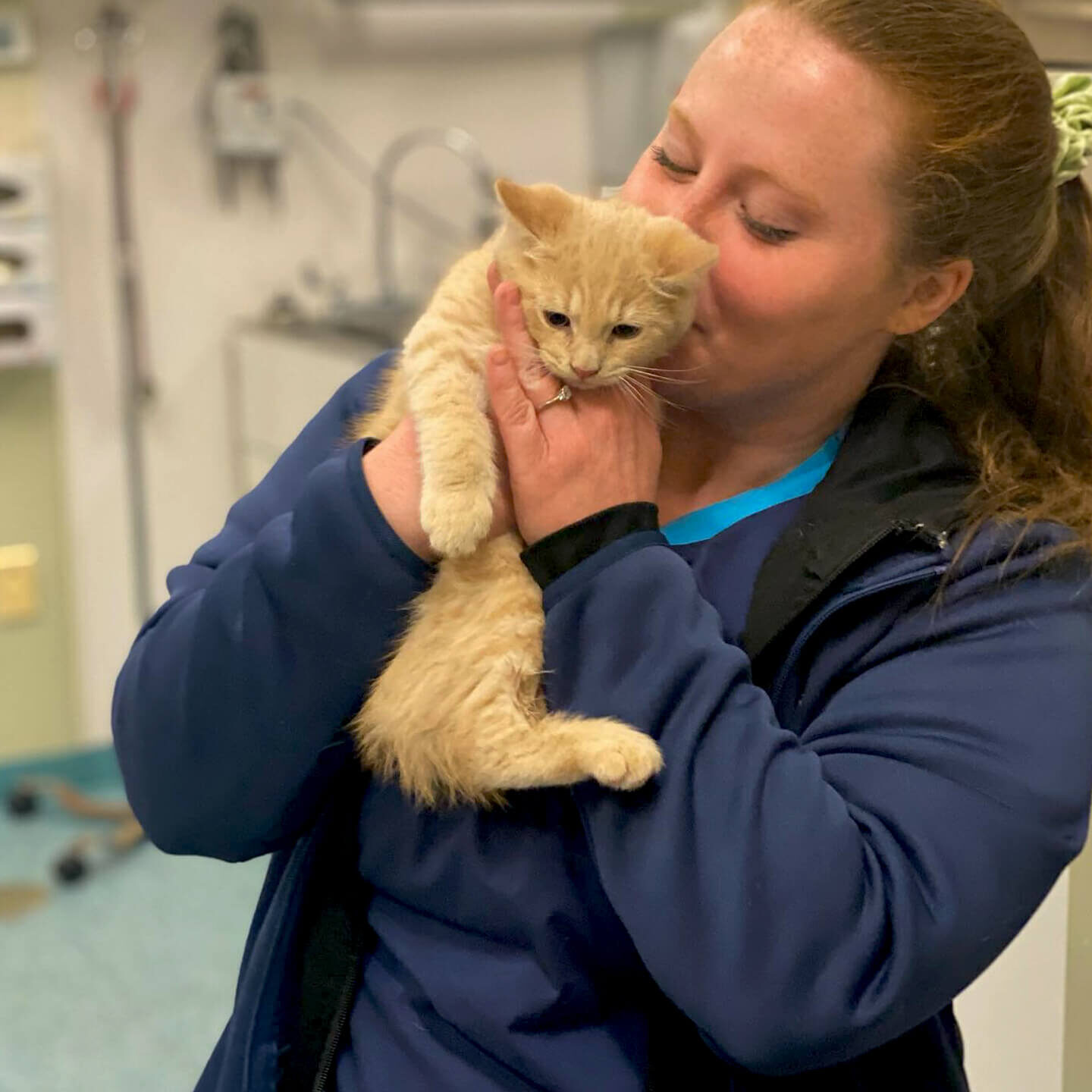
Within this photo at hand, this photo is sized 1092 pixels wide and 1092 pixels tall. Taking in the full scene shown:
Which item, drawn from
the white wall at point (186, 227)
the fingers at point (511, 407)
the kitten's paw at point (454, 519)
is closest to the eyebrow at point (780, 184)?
the fingers at point (511, 407)

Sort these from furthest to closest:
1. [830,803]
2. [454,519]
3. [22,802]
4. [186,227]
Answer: [186,227], [22,802], [454,519], [830,803]

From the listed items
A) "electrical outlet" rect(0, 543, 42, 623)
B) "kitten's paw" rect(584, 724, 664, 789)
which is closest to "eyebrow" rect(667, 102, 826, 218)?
"kitten's paw" rect(584, 724, 664, 789)

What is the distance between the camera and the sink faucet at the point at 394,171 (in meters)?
3.43

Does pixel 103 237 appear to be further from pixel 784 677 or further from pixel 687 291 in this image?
pixel 784 677

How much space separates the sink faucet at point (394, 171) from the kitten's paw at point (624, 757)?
2.74 meters

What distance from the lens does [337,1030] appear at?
3.35 feet

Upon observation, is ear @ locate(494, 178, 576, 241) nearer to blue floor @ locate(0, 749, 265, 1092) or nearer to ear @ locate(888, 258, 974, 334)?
ear @ locate(888, 258, 974, 334)

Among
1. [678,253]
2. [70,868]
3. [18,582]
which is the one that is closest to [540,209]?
[678,253]

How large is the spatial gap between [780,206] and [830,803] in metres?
0.47

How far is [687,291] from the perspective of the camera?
1.08 meters

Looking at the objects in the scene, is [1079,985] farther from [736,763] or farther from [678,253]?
[678,253]

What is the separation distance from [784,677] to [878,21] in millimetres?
514

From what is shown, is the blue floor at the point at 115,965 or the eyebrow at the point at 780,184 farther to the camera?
the blue floor at the point at 115,965

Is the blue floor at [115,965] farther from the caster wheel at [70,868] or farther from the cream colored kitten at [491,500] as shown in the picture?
the cream colored kitten at [491,500]
